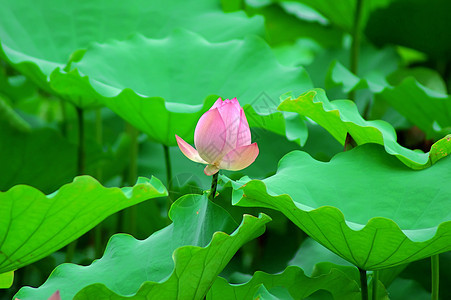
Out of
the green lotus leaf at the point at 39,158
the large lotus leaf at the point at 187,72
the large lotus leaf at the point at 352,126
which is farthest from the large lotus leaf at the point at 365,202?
the green lotus leaf at the point at 39,158

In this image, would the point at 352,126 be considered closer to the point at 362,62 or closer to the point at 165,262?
the point at 165,262

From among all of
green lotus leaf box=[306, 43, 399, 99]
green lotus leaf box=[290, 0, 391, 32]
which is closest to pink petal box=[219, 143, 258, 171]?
green lotus leaf box=[306, 43, 399, 99]

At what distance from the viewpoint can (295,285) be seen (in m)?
0.83

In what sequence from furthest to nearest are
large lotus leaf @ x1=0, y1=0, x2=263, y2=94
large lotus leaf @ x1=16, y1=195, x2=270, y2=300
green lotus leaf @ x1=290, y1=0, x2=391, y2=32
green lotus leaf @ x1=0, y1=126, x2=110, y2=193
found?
green lotus leaf @ x1=290, y1=0, x2=391, y2=32
large lotus leaf @ x1=0, y1=0, x2=263, y2=94
green lotus leaf @ x1=0, y1=126, x2=110, y2=193
large lotus leaf @ x1=16, y1=195, x2=270, y2=300

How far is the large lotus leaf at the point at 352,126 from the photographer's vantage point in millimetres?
785

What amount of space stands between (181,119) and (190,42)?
36 cm

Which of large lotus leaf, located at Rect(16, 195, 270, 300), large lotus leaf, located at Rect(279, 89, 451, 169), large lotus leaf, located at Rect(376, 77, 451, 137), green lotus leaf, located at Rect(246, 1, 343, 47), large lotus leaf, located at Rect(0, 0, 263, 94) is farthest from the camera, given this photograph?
green lotus leaf, located at Rect(246, 1, 343, 47)

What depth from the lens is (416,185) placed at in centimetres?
78

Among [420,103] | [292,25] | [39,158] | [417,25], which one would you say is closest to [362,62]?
[417,25]

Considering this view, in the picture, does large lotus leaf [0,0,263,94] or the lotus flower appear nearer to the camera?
the lotus flower

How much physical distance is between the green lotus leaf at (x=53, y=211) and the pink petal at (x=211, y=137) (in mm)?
69

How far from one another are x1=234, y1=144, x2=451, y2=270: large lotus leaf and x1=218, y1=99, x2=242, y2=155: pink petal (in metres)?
0.05

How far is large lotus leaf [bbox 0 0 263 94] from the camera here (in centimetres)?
142

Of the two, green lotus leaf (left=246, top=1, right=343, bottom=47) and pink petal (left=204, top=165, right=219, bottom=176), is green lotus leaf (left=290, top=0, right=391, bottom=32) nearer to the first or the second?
green lotus leaf (left=246, top=1, right=343, bottom=47)
